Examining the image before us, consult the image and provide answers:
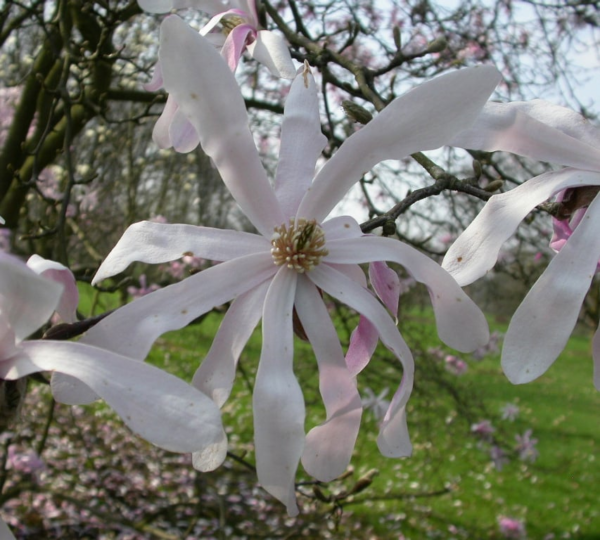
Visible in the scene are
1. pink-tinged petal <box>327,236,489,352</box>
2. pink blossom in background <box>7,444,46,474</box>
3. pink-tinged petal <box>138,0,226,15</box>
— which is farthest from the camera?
pink blossom in background <box>7,444,46,474</box>

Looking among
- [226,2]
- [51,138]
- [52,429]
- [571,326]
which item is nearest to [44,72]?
[51,138]

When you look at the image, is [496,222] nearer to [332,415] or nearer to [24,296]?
[332,415]

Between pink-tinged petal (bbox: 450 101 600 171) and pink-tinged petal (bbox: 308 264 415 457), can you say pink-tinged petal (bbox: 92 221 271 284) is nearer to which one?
pink-tinged petal (bbox: 308 264 415 457)

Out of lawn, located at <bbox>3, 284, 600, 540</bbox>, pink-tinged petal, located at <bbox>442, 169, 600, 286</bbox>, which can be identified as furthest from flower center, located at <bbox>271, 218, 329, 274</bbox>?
lawn, located at <bbox>3, 284, 600, 540</bbox>

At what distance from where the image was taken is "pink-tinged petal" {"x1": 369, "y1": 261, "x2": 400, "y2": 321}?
613mm

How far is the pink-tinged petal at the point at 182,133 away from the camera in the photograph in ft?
2.31

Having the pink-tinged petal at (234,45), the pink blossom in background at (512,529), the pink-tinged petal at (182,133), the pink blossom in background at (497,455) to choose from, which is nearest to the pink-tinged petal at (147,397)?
the pink-tinged petal at (182,133)

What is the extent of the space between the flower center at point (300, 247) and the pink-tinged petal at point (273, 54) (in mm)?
222

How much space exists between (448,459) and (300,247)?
5.25 meters

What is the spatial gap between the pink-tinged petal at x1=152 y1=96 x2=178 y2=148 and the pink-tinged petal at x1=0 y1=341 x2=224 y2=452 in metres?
0.35

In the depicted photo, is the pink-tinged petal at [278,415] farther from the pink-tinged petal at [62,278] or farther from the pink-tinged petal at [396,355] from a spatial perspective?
the pink-tinged petal at [62,278]

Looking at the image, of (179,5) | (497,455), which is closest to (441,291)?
(179,5)

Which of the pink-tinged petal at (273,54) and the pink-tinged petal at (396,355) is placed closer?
the pink-tinged petal at (396,355)

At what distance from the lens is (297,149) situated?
0.63 m
